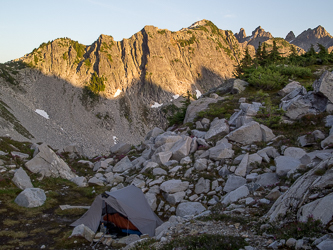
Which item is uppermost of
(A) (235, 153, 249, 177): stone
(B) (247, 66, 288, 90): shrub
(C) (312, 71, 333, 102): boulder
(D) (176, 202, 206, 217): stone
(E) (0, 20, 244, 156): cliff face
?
(E) (0, 20, 244, 156): cliff face

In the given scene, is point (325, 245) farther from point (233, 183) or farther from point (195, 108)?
point (195, 108)

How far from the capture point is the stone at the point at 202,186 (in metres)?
15.5

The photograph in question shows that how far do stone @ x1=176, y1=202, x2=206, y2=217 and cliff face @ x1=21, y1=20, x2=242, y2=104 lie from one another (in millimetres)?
110696

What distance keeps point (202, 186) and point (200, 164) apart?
2.01 meters

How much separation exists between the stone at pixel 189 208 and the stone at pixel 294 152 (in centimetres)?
661

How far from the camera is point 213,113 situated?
2508cm

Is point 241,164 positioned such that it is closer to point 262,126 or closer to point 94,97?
point 262,126

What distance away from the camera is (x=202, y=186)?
15.8 metres

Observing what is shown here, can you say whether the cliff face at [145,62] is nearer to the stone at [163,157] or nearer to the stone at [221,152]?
the stone at [163,157]

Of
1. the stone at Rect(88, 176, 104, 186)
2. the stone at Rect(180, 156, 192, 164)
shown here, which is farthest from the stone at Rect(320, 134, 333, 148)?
the stone at Rect(88, 176, 104, 186)

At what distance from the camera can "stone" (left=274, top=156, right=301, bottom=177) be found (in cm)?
1260

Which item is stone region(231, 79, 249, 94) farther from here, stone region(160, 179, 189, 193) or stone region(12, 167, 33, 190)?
stone region(12, 167, 33, 190)

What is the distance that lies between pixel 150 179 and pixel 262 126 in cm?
999

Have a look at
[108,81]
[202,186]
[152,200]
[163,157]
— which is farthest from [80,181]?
[108,81]
